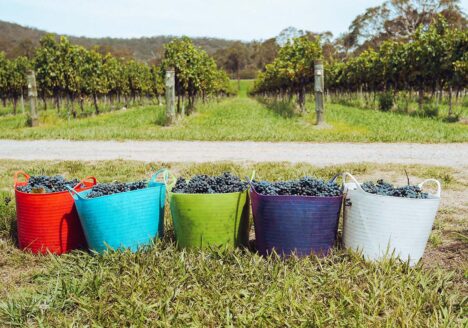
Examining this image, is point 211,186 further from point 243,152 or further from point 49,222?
point 243,152

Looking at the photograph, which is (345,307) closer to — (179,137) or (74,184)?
(74,184)

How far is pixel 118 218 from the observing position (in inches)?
121

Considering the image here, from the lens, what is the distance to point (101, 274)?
272 cm

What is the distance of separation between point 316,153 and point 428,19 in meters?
50.2

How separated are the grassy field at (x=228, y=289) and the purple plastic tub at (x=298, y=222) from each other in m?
0.10

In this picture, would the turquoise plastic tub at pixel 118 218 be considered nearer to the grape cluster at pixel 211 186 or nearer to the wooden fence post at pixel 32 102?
the grape cluster at pixel 211 186

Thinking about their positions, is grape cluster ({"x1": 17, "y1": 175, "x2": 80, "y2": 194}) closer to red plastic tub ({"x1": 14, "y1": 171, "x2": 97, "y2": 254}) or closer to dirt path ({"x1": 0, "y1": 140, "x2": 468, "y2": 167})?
red plastic tub ({"x1": 14, "y1": 171, "x2": 97, "y2": 254})

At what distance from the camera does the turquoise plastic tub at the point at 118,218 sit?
10.0 feet

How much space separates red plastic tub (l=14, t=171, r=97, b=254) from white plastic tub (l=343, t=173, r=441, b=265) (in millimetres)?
2185

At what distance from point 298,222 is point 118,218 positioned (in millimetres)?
1281

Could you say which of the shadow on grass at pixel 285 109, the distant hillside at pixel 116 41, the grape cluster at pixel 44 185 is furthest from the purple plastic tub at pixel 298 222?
the distant hillside at pixel 116 41

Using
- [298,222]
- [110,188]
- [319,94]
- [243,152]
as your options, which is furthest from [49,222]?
[319,94]

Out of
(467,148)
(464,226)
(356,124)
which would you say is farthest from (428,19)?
(464,226)

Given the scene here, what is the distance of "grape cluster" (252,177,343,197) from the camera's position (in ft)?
9.89
